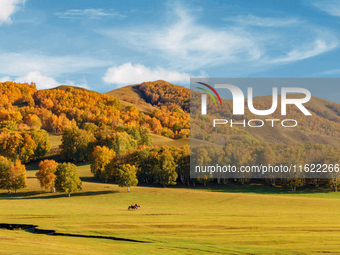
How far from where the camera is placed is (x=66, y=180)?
7644 cm

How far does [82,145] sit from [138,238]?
326ft

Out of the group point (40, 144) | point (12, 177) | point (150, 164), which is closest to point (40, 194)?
point (12, 177)

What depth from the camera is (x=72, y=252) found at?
23.6 m

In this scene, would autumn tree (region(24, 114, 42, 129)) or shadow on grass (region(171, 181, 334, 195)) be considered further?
autumn tree (region(24, 114, 42, 129))

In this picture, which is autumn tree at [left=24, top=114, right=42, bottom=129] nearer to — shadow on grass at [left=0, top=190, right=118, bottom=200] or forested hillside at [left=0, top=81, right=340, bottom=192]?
forested hillside at [left=0, top=81, right=340, bottom=192]

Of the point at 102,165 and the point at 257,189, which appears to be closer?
the point at 257,189

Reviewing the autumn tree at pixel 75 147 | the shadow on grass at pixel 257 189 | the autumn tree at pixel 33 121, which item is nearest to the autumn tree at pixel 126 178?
the shadow on grass at pixel 257 189

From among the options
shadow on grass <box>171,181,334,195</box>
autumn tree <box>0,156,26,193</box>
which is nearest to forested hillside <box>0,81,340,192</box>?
autumn tree <box>0,156,26,193</box>

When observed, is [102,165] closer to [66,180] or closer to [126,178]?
[126,178]

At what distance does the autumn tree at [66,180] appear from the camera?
250ft

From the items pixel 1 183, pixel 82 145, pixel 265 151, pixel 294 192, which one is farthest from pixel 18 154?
pixel 294 192

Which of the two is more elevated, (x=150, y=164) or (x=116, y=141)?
(x=116, y=141)

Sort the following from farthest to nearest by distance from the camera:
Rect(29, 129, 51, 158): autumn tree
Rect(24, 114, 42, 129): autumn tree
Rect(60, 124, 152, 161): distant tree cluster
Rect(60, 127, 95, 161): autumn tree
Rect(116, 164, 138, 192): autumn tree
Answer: Rect(24, 114, 42, 129): autumn tree < Rect(29, 129, 51, 158): autumn tree < Rect(60, 127, 95, 161): autumn tree < Rect(60, 124, 152, 161): distant tree cluster < Rect(116, 164, 138, 192): autumn tree

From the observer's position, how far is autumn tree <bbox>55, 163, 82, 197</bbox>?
76281 mm
